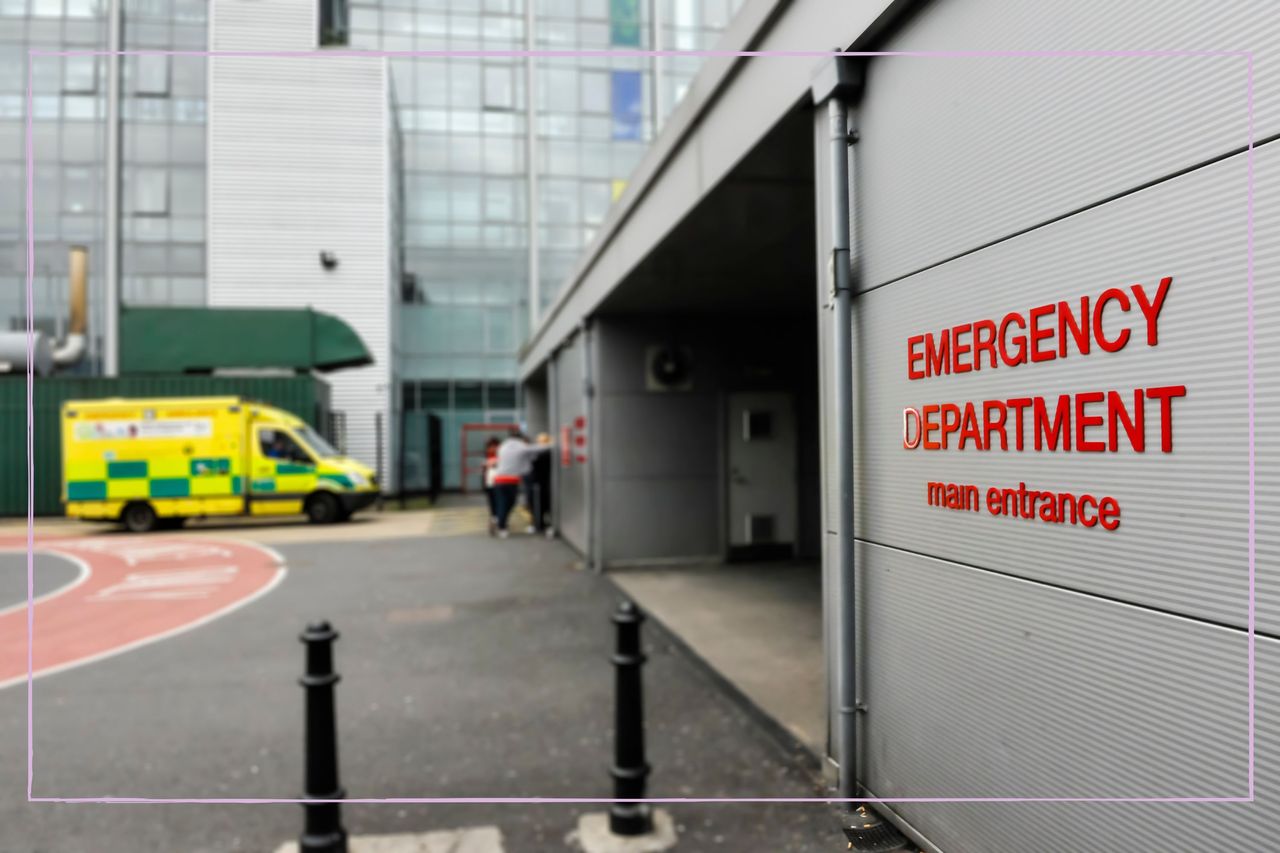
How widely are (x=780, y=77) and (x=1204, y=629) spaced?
311 centimetres

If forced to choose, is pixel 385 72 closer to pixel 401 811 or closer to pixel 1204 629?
pixel 401 811

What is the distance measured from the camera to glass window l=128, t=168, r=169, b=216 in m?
25.3

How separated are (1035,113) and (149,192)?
2832 centimetres

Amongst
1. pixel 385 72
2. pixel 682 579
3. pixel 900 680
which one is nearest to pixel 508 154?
pixel 385 72

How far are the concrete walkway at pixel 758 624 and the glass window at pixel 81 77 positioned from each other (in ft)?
76.6

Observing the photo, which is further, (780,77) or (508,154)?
(508,154)

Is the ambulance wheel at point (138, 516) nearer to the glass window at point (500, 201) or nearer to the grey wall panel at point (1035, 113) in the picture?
the glass window at point (500, 201)

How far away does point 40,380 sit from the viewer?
21312mm

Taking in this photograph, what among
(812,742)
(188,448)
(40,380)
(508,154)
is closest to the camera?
(812,742)

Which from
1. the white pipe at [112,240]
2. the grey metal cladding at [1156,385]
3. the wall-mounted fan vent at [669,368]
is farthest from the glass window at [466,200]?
the grey metal cladding at [1156,385]

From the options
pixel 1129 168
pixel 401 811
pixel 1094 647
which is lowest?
pixel 401 811

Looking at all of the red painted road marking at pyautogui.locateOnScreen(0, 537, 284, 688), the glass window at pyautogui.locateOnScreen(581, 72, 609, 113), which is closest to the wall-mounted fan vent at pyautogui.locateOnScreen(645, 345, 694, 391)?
the red painted road marking at pyautogui.locateOnScreen(0, 537, 284, 688)

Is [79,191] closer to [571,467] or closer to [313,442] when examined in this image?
[313,442]

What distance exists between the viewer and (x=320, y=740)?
3.69m
